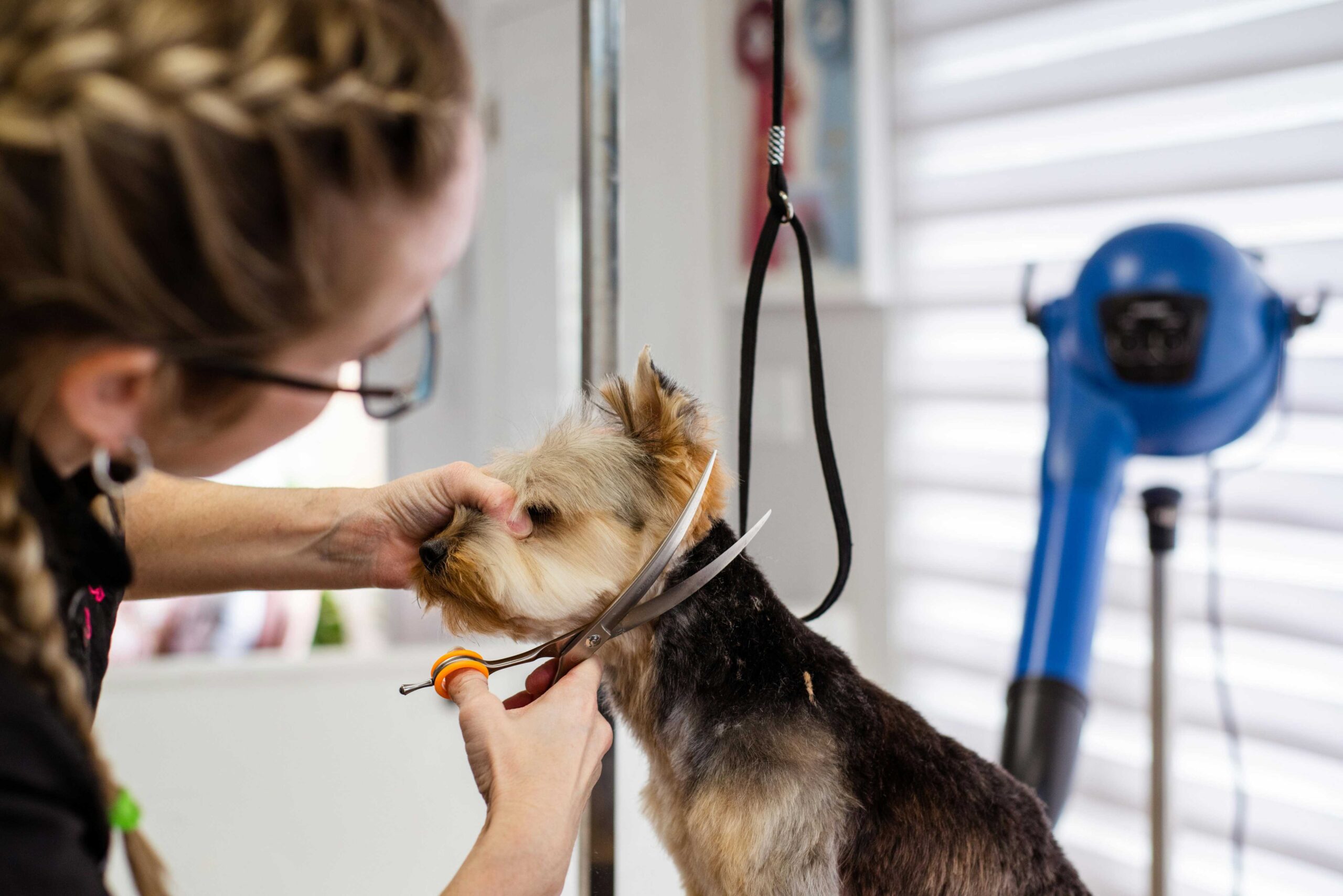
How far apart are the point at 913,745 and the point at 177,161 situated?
0.72 m

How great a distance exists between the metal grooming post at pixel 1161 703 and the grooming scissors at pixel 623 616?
0.60 metres

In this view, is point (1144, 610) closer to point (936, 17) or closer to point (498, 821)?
point (936, 17)

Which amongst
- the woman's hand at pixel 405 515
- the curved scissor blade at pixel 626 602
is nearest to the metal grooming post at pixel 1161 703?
the curved scissor blade at pixel 626 602

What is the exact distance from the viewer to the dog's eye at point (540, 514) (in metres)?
0.99

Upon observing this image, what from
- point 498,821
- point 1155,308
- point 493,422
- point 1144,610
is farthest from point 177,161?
point 493,422

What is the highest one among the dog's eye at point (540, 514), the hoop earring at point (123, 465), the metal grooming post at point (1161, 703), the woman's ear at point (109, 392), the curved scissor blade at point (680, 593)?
the woman's ear at point (109, 392)

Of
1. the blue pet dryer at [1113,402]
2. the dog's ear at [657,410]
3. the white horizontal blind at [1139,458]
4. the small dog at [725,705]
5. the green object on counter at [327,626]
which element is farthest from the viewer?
the green object on counter at [327,626]

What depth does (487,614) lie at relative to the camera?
0.95 metres

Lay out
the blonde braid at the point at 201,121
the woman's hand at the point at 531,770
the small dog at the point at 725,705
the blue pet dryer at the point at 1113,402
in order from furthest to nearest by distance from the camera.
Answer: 1. the blue pet dryer at the point at 1113,402
2. the small dog at the point at 725,705
3. the woman's hand at the point at 531,770
4. the blonde braid at the point at 201,121

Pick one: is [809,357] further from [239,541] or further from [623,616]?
[239,541]

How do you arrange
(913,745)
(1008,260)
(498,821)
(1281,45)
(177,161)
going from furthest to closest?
(1008,260)
(1281,45)
(913,745)
(498,821)
(177,161)

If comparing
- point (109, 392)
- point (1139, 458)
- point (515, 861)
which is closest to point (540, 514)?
point (515, 861)

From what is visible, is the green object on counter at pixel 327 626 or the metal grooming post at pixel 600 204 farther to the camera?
the green object on counter at pixel 327 626

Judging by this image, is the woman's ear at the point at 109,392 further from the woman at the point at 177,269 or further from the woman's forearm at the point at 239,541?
the woman's forearm at the point at 239,541
